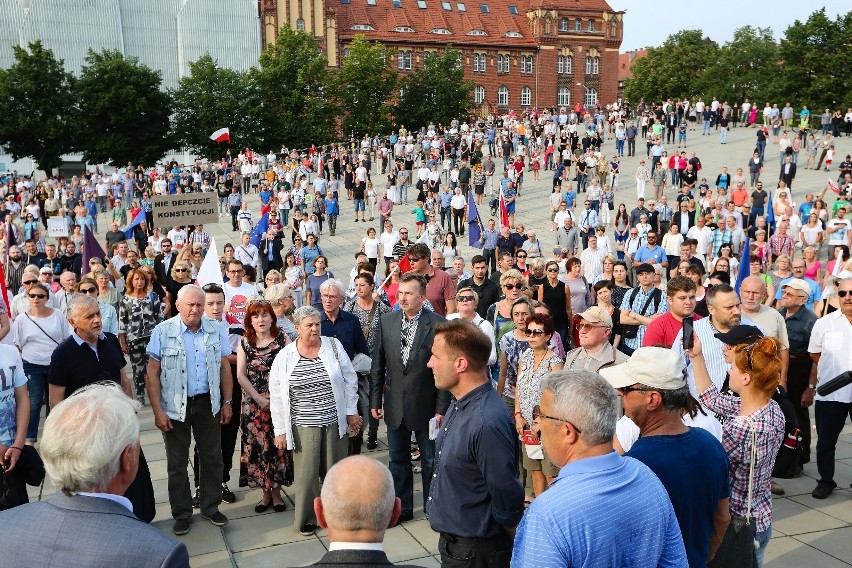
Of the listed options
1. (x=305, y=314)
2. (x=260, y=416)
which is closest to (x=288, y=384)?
(x=305, y=314)

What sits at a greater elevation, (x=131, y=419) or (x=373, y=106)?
(x=373, y=106)

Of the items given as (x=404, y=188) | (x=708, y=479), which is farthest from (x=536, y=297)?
(x=404, y=188)

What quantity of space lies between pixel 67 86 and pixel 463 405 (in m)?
58.5

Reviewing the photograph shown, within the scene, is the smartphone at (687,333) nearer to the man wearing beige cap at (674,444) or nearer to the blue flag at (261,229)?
the man wearing beige cap at (674,444)

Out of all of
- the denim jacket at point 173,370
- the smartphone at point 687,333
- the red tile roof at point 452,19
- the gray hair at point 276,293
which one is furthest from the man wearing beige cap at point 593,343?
the red tile roof at point 452,19

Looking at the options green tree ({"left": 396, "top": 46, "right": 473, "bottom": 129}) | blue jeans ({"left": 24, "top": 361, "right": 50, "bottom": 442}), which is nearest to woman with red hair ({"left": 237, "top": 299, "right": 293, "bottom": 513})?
blue jeans ({"left": 24, "top": 361, "right": 50, "bottom": 442})

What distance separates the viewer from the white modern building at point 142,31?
57656 mm

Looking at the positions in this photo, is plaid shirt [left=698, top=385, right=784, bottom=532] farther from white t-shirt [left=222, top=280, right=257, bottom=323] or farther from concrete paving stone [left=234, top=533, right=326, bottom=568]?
white t-shirt [left=222, top=280, right=257, bottom=323]

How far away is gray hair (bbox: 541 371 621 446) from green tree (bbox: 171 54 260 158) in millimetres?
57111

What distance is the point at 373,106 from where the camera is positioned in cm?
6191

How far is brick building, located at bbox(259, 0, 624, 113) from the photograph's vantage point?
8125 cm

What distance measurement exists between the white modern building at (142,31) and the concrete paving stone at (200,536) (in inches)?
2300

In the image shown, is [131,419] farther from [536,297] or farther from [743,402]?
[536,297]

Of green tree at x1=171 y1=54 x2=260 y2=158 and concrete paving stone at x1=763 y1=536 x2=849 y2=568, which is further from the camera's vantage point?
green tree at x1=171 y1=54 x2=260 y2=158
